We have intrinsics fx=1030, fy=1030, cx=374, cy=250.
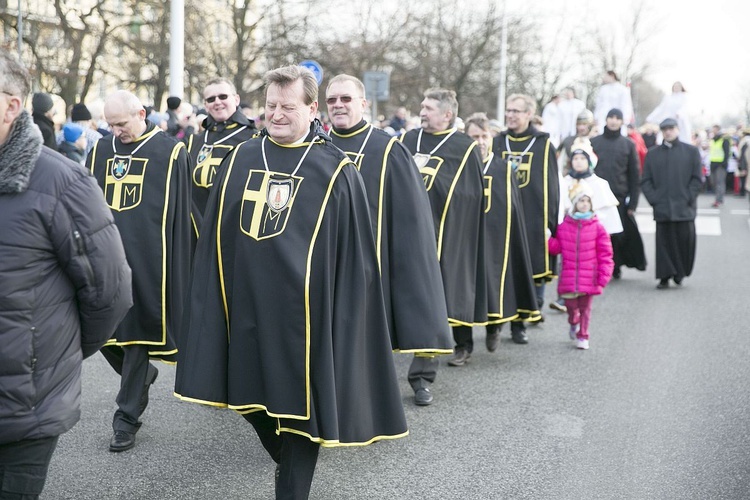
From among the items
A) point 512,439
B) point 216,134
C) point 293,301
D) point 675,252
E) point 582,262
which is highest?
point 216,134

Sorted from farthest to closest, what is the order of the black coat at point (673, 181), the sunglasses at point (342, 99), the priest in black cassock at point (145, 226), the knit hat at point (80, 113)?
the black coat at point (673, 181) < the knit hat at point (80, 113) < the sunglasses at point (342, 99) < the priest in black cassock at point (145, 226)

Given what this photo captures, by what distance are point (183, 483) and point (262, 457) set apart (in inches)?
22.9

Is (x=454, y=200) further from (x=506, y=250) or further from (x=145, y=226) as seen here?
(x=145, y=226)

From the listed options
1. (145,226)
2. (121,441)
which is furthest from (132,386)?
(145,226)

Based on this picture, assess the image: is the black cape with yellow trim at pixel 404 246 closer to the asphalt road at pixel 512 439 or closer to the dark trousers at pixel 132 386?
the asphalt road at pixel 512 439

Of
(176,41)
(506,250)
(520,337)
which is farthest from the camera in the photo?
(176,41)

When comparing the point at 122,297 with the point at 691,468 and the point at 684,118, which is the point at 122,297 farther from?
the point at 684,118

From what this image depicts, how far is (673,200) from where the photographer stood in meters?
12.9

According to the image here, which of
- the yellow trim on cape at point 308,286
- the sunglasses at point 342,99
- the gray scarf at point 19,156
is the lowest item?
the yellow trim on cape at point 308,286

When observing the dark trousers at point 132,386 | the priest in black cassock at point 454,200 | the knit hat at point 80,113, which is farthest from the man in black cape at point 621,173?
the dark trousers at point 132,386

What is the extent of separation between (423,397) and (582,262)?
2581 mm

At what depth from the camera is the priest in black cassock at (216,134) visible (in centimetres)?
775

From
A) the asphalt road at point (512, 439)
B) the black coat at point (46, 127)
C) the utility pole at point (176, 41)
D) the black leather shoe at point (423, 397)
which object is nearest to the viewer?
the asphalt road at point (512, 439)

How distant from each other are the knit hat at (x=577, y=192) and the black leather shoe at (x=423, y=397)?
290cm
